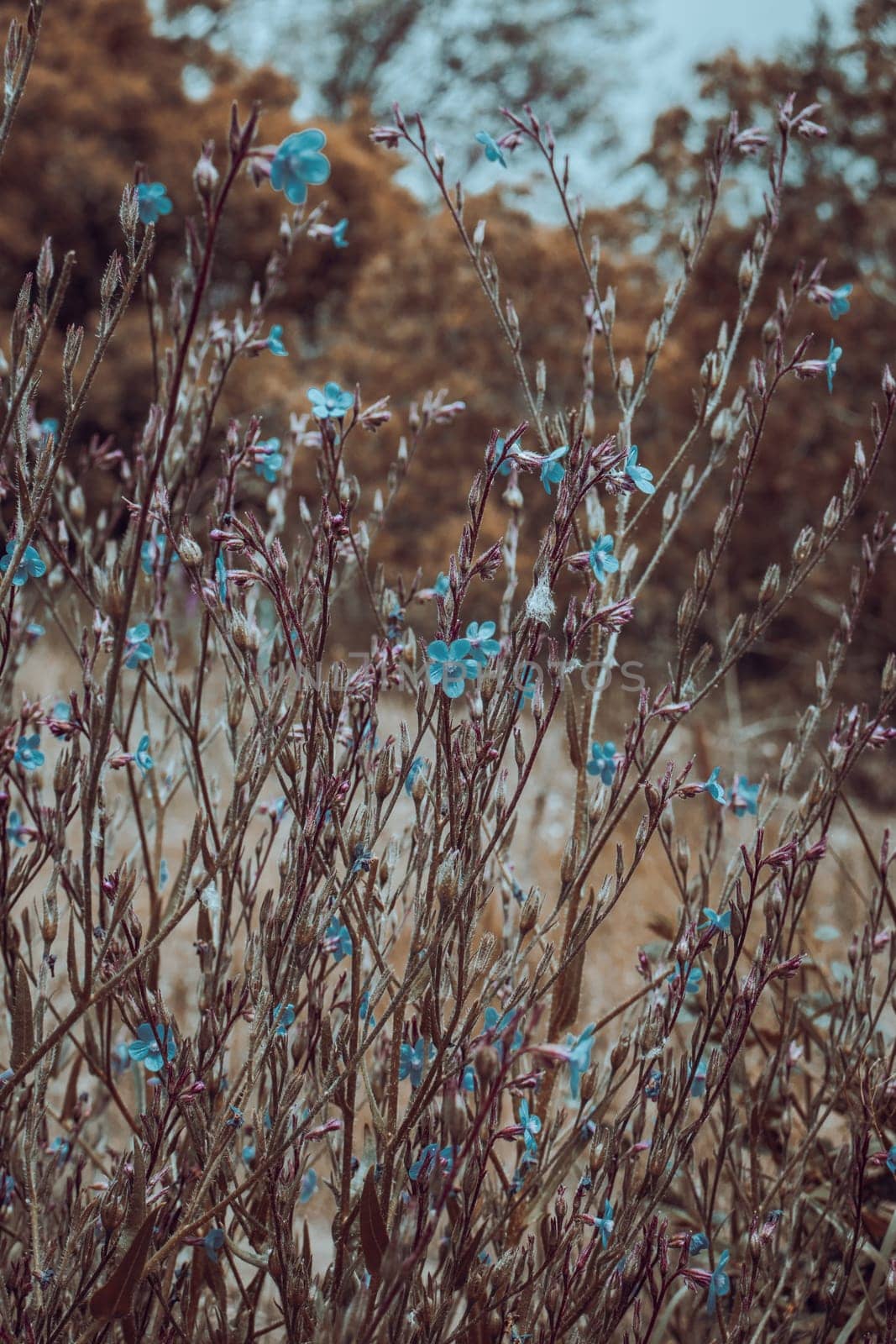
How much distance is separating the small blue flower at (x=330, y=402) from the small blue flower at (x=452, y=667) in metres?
0.36

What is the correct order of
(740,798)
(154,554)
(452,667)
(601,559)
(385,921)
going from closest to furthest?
(452,667), (601,559), (385,921), (154,554), (740,798)

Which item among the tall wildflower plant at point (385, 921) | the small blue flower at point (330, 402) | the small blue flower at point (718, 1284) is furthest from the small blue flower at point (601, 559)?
the small blue flower at point (718, 1284)

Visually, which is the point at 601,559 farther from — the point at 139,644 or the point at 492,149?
the point at 492,149

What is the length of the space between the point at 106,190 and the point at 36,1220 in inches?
346

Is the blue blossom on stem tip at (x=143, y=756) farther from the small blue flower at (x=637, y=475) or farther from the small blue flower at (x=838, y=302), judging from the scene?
the small blue flower at (x=838, y=302)

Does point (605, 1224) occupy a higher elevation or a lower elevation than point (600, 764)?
lower

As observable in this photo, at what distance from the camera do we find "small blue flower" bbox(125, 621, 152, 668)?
4.51ft

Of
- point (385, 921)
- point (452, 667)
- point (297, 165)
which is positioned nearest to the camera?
point (297, 165)

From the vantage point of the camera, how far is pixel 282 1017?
1214mm

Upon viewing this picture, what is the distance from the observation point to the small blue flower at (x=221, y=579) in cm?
115

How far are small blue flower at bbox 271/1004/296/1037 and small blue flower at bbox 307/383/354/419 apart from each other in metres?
0.65

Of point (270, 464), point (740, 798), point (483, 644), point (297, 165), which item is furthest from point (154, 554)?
point (740, 798)

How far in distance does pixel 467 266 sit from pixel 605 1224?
7.42 metres

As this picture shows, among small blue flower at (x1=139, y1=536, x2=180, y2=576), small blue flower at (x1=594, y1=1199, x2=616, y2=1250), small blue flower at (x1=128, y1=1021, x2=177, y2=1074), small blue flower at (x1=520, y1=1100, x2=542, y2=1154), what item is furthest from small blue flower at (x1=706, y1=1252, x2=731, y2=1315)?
small blue flower at (x1=139, y1=536, x2=180, y2=576)
